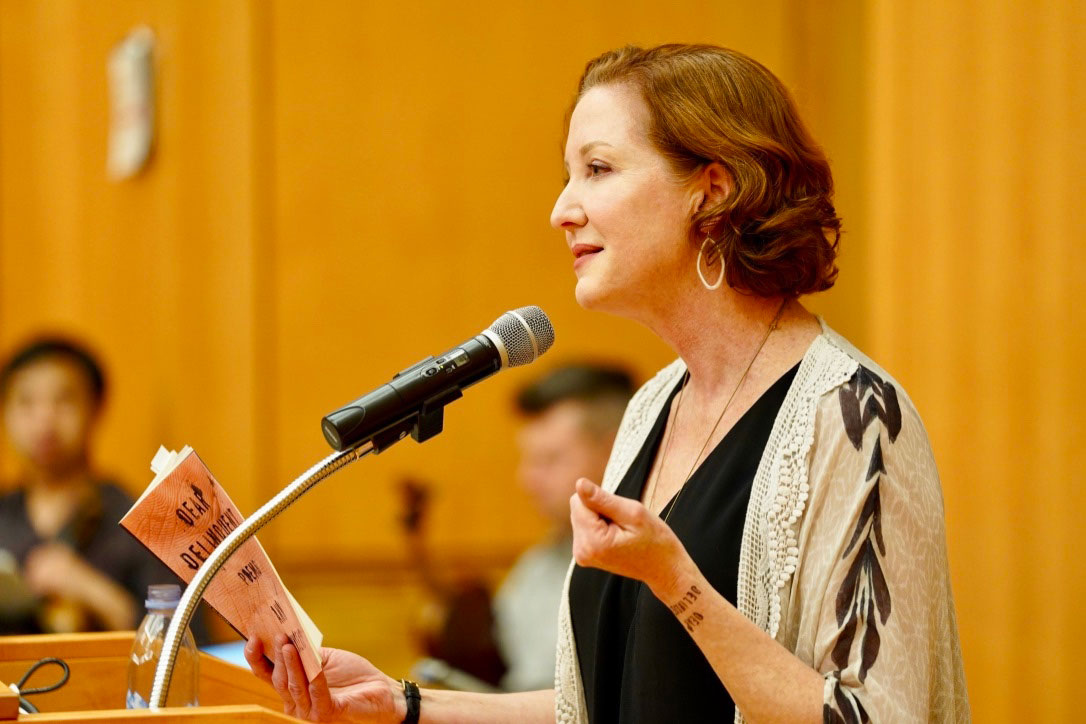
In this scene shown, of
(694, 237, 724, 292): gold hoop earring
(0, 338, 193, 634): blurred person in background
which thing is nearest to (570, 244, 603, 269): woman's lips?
(694, 237, 724, 292): gold hoop earring

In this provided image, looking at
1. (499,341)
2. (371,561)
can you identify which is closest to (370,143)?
(371,561)

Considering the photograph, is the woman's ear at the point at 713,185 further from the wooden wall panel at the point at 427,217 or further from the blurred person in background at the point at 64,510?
the wooden wall panel at the point at 427,217

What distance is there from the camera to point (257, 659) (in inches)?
→ 65.1

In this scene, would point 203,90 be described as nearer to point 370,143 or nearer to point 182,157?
point 182,157

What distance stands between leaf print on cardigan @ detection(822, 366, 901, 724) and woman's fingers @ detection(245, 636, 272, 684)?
664 mm

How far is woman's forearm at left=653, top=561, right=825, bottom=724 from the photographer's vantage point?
148 cm

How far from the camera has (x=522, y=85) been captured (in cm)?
524

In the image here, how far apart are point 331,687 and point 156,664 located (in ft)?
0.75

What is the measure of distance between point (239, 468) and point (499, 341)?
12.2 feet

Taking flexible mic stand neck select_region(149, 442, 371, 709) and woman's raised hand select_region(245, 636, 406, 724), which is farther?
woman's raised hand select_region(245, 636, 406, 724)

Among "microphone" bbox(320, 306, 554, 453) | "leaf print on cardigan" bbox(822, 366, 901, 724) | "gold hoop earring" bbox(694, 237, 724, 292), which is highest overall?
"gold hoop earring" bbox(694, 237, 724, 292)

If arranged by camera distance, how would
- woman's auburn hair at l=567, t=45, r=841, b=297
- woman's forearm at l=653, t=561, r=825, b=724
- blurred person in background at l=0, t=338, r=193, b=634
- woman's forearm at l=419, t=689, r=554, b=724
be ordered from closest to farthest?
1. woman's forearm at l=653, t=561, r=825, b=724
2. woman's auburn hair at l=567, t=45, r=841, b=297
3. woman's forearm at l=419, t=689, r=554, b=724
4. blurred person in background at l=0, t=338, r=193, b=634

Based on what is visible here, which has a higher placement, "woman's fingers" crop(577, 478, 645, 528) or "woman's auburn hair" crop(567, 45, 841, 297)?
"woman's auburn hair" crop(567, 45, 841, 297)

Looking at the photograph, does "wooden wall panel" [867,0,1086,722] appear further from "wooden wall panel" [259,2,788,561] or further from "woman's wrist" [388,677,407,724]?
"wooden wall panel" [259,2,788,561]
